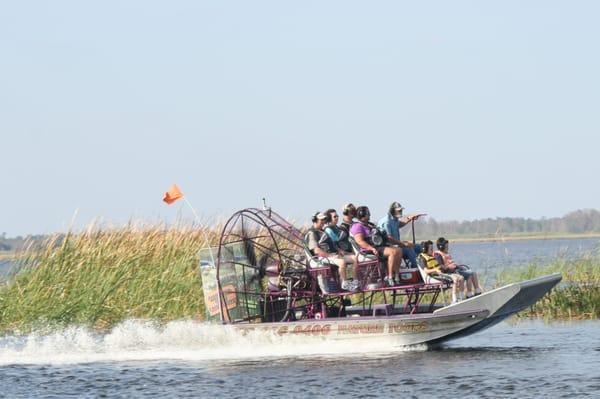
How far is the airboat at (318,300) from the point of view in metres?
21.9

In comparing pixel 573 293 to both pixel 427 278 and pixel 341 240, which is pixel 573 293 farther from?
pixel 341 240

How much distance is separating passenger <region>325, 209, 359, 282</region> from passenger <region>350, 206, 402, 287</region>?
0.28m

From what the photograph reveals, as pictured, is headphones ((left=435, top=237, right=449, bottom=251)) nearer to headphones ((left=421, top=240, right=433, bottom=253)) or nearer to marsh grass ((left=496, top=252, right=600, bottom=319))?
headphones ((left=421, top=240, right=433, bottom=253))

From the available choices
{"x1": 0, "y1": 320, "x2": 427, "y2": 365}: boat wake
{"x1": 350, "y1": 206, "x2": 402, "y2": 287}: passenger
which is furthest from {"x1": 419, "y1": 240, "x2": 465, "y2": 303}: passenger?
{"x1": 0, "y1": 320, "x2": 427, "y2": 365}: boat wake

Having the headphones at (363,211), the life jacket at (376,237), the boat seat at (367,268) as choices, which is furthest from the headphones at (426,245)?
the headphones at (363,211)

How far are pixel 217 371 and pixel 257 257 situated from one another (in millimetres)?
3404

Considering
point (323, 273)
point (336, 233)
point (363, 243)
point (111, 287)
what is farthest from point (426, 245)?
point (111, 287)

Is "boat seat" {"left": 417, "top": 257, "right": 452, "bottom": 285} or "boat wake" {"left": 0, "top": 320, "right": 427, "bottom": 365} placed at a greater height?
"boat seat" {"left": 417, "top": 257, "right": 452, "bottom": 285}

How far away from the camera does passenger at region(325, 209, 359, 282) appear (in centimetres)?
2222

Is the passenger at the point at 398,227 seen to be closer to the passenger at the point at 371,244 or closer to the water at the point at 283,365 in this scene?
the passenger at the point at 371,244

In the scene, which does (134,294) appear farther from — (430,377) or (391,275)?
(430,377)

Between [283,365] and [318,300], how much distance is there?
5.52 feet

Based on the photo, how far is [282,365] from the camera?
2147 centimetres

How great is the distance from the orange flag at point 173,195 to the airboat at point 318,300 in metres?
1.06
